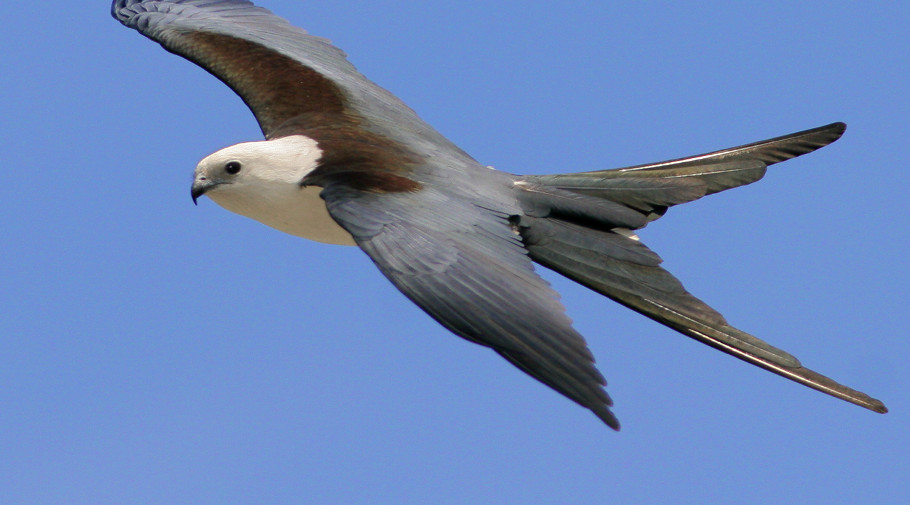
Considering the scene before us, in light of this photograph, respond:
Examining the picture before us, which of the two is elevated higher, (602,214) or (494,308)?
(602,214)

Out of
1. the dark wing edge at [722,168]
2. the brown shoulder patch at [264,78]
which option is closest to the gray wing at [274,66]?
the brown shoulder patch at [264,78]

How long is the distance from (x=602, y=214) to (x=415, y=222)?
107 centimetres

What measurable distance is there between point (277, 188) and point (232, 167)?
0.35 metres

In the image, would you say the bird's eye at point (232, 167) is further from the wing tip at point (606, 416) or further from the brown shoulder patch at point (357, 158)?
the wing tip at point (606, 416)

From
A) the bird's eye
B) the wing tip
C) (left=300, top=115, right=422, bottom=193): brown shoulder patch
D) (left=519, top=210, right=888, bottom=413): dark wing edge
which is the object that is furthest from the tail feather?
the bird's eye

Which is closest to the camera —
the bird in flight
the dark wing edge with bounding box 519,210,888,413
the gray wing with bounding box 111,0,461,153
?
the bird in flight

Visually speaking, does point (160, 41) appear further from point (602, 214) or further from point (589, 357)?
point (589, 357)

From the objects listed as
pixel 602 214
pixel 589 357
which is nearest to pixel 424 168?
pixel 602 214

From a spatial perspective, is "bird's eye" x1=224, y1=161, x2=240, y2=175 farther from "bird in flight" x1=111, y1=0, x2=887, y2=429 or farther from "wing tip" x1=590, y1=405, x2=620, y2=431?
"wing tip" x1=590, y1=405, x2=620, y2=431

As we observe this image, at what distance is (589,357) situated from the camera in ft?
18.0

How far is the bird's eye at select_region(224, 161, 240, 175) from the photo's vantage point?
7.17 m

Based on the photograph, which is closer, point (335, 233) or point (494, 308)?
point (494, 308)

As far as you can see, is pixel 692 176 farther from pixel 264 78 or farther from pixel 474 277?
pixel 264 78

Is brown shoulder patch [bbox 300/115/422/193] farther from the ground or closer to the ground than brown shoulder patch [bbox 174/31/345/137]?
closer to the ground
